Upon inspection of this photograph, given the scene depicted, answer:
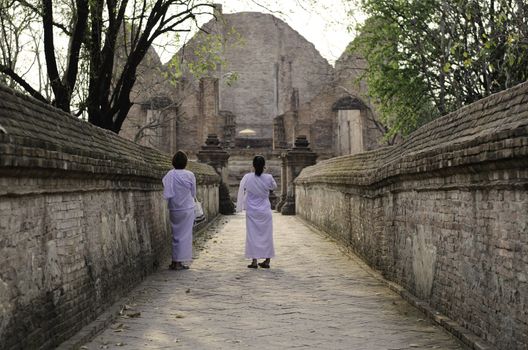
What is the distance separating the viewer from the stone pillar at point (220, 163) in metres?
26.5

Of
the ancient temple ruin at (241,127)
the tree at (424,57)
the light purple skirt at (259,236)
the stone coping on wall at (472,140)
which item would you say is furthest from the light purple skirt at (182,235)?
the ancient temple ruin at (241,127)

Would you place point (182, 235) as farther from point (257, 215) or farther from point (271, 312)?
point (271, 312)

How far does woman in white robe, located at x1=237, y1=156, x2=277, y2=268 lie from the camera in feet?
34.3

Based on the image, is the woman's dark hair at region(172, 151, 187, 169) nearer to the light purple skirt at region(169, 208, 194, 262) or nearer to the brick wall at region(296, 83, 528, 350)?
the light purple skirt at region(169, 208, 194, 262)

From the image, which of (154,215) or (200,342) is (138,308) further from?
(154,215)

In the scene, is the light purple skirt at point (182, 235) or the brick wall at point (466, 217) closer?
the brick wall at point (466, 217)

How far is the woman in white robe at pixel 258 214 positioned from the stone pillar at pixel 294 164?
14648 millimetres

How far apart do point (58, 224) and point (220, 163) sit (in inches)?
852

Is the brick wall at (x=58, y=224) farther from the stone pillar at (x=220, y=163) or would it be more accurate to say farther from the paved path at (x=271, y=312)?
the stone pillar at (x=220, y=163)

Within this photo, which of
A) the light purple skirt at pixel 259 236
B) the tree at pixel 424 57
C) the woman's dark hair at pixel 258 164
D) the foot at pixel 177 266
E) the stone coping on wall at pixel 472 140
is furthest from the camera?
the tree at pixel 424 57

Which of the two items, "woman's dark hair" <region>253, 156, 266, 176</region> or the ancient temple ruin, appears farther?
the ancient temple ruin

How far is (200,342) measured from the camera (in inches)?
211

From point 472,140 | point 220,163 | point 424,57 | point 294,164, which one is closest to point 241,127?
point 220,163

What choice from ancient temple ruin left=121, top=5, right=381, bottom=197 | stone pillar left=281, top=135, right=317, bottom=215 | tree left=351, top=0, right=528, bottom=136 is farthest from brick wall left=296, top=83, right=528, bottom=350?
ancient temple ruin left=121, top=5, right=381, bottom=197
